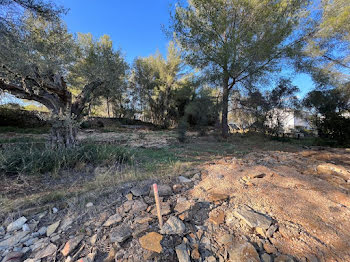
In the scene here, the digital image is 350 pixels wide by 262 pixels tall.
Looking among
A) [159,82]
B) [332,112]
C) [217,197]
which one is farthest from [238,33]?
[159,82]

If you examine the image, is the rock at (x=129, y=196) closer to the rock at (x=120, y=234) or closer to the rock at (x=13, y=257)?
the rock at (x=120, y=234)

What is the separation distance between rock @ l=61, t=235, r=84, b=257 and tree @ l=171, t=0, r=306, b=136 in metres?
6.14

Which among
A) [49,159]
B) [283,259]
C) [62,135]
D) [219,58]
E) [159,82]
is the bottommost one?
[283,259]

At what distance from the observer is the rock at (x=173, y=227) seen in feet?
4.05

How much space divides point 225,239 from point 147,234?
613 millimetres

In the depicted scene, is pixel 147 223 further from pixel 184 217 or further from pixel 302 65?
pixel 302 65

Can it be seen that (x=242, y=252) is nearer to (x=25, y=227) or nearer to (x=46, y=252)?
(x=46, y=252)

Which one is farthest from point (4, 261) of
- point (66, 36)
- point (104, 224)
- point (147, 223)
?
point (66, 36)

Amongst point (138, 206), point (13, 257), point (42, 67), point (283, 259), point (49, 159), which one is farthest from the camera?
point (42, 67)

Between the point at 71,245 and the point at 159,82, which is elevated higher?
the point at 159,82

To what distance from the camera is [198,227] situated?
1.29m

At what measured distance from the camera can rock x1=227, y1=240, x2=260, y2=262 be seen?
3.24ft

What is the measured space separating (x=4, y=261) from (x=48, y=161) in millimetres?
2102

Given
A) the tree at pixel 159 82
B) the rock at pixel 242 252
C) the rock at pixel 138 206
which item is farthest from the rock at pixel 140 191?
the tree at pixel 159 82
